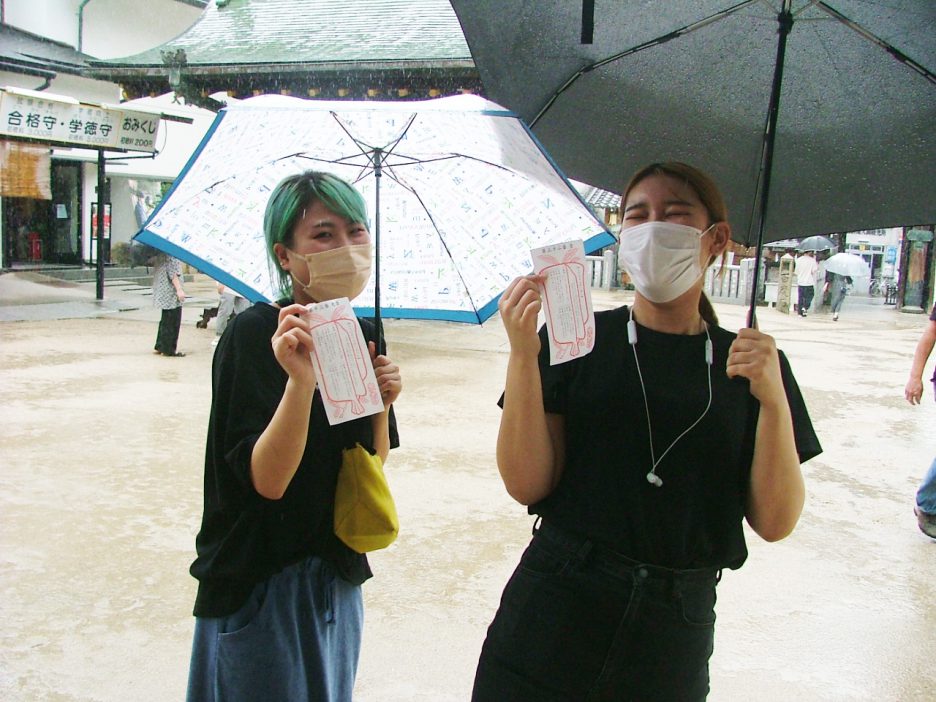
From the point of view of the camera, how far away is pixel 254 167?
6.44 ft

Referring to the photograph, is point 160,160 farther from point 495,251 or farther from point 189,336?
point 495,251

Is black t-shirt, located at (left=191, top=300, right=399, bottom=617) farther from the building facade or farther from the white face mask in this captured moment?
the building facade

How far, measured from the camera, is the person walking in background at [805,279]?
17375mm

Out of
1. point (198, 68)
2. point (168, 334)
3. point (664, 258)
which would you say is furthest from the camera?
point (198, 68)

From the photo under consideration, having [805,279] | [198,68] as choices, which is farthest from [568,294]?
[805,279]

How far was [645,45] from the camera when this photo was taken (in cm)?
181

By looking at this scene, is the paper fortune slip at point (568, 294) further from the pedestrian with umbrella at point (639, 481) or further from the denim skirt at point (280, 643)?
the denim skirt at point (280, 643)

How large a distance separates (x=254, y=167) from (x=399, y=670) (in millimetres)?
1959

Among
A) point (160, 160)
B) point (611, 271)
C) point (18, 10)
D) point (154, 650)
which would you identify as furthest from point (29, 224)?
point (154, 650)

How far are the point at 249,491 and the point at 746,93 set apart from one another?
1.42 m

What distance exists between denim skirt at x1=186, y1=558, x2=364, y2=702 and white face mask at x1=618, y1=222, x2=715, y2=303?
0.89 meters

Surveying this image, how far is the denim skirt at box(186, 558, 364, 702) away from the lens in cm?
160

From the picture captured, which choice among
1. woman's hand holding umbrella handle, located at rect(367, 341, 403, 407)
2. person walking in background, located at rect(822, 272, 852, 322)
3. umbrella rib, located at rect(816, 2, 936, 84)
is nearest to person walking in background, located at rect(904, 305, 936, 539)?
umbrella rib, located at rect(816, 2, 936, 84)

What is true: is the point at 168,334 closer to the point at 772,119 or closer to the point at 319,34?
the point at 319,34
